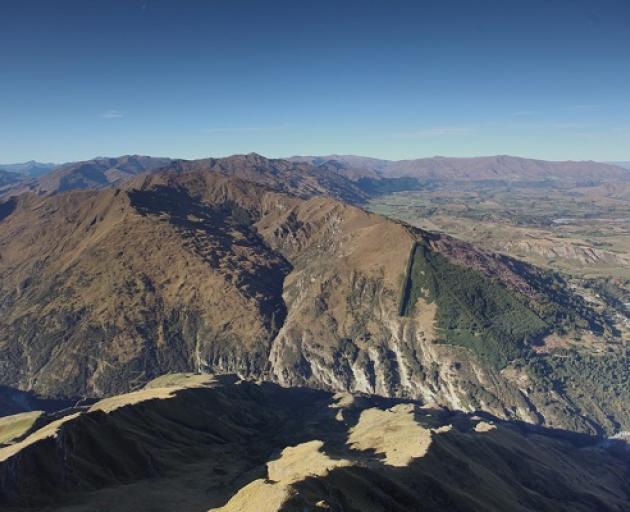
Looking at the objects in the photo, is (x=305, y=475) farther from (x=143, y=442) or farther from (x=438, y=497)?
(x=143, y=442)

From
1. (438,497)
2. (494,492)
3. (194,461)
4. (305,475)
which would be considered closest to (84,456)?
(194,461)

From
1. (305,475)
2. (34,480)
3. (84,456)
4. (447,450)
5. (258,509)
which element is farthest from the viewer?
(447,450)

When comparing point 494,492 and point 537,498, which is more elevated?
point 494,492

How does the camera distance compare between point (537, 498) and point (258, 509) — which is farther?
point (537, 498)

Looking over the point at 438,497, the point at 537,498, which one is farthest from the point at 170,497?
the point at 537,498

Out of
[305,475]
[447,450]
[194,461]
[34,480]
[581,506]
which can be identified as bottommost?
[581,506]

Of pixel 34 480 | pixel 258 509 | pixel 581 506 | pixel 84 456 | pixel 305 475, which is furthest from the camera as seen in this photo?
pixel 581 506

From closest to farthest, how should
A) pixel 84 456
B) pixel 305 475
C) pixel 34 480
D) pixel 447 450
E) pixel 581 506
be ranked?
1. pixel 305 475
2. pixel 34 480
3. pixel 84 456
4. pixel 447 450
5. pixel 581 506

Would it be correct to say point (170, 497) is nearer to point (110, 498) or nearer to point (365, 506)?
point (110, 498)

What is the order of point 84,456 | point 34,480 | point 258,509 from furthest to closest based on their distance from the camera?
point 84,456 < point 34,480 < point 258,509
